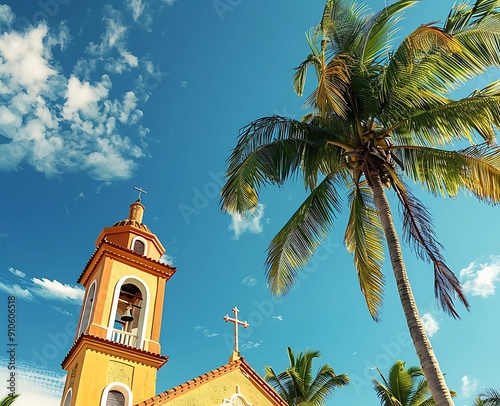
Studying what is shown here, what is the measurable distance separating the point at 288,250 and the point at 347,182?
2.71 m

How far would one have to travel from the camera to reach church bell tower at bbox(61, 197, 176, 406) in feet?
41.2

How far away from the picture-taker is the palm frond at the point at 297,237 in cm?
1108

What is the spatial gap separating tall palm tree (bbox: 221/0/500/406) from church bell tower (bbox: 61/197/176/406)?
530cm

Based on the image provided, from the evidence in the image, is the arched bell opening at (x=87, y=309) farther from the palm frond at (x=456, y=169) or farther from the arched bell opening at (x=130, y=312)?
the palm frond at (x=456, y=169)

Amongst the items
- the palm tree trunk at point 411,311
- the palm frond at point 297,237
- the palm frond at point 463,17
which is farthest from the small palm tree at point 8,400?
the palm frond at point 463,17

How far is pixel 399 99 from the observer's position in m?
9.99

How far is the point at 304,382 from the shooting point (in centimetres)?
2127

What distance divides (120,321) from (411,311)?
10258mm

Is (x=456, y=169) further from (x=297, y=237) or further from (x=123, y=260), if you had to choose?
(x=123, y=260)

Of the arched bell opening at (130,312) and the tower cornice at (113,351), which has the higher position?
the arched bell opening at (130,312)

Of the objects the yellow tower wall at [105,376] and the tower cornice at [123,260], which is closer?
the yellow tower wall at [105,376]

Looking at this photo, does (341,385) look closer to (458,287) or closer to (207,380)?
(207,380)

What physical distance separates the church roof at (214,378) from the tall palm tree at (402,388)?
7.45 m

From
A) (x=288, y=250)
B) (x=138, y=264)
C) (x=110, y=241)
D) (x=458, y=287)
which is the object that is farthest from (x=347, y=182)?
(x=110, y=241)
